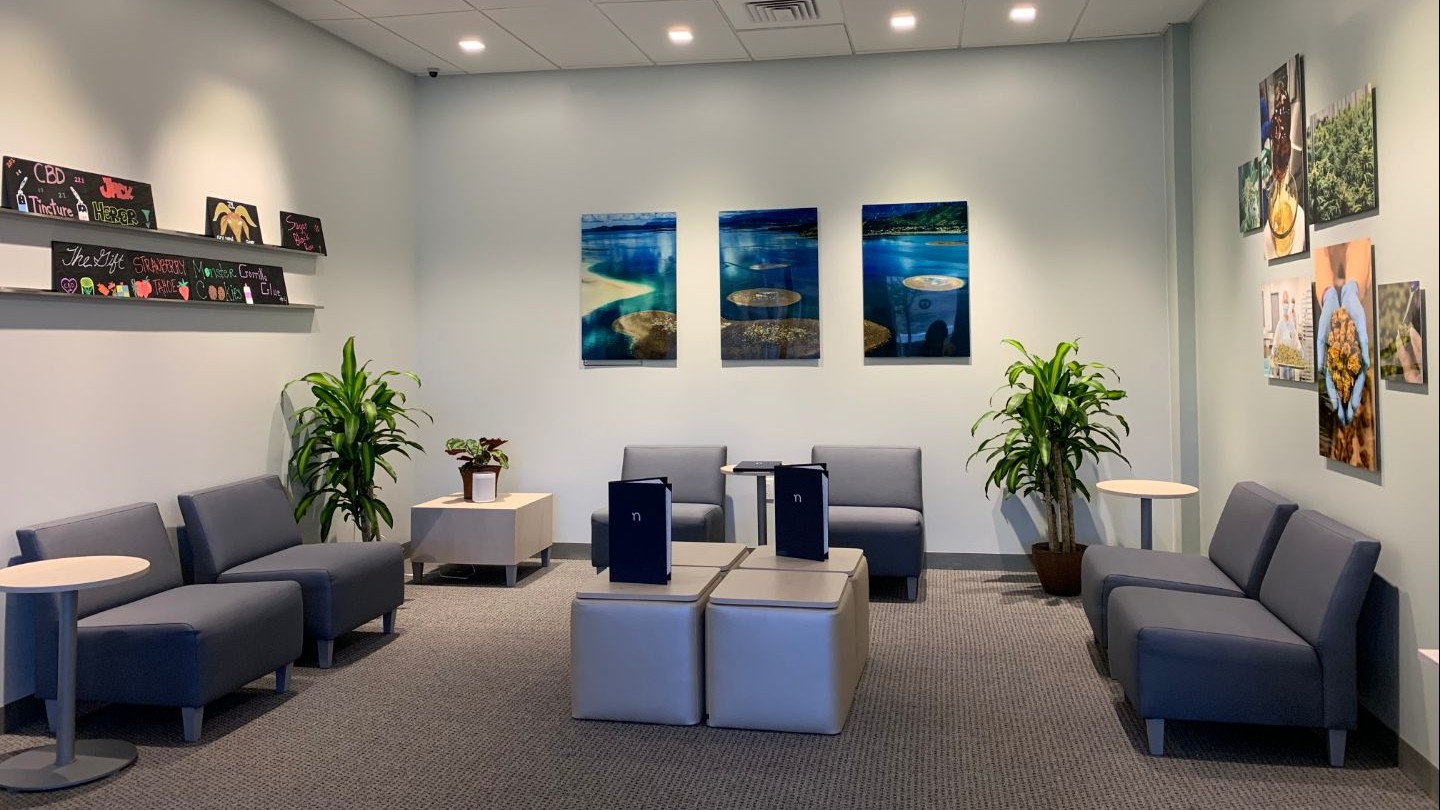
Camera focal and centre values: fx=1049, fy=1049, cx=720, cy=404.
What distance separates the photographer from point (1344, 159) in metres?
4.01

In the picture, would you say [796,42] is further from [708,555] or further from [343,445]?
[343,445]

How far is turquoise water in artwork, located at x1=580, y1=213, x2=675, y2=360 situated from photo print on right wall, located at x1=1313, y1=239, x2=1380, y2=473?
410cm

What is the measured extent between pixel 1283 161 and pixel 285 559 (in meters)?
4.98

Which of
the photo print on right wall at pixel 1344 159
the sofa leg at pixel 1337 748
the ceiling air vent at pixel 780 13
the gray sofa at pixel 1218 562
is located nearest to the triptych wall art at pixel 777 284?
the ceiling air vent at pixel 780 13

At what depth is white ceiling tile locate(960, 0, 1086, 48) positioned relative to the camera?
5.98m

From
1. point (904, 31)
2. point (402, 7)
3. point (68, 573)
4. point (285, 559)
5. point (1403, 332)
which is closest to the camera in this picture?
point (1403, 332)

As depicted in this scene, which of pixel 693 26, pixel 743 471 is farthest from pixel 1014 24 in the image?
pixel 743 471

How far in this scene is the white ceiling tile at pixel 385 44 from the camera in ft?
20.6

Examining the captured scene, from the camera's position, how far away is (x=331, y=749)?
3.92 meters

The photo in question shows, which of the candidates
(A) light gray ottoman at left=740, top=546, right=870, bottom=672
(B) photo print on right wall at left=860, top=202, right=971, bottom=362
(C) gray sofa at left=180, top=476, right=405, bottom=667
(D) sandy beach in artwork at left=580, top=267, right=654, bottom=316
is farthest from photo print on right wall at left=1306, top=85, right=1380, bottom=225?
(C) gray sofa at left=180, top=476, right=405, bottom=667

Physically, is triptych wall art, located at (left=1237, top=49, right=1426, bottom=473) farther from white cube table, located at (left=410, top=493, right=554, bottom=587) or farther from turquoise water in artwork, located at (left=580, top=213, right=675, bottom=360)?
white cube table, located at (left=410, top=493, right=554, bottom=587)

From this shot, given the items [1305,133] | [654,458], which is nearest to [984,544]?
[654,458]

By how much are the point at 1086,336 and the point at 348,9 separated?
16.0ft

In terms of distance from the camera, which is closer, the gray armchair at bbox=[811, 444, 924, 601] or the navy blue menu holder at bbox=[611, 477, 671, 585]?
the navy blue menu holder at bbox=[611, 477, 671, 585]
